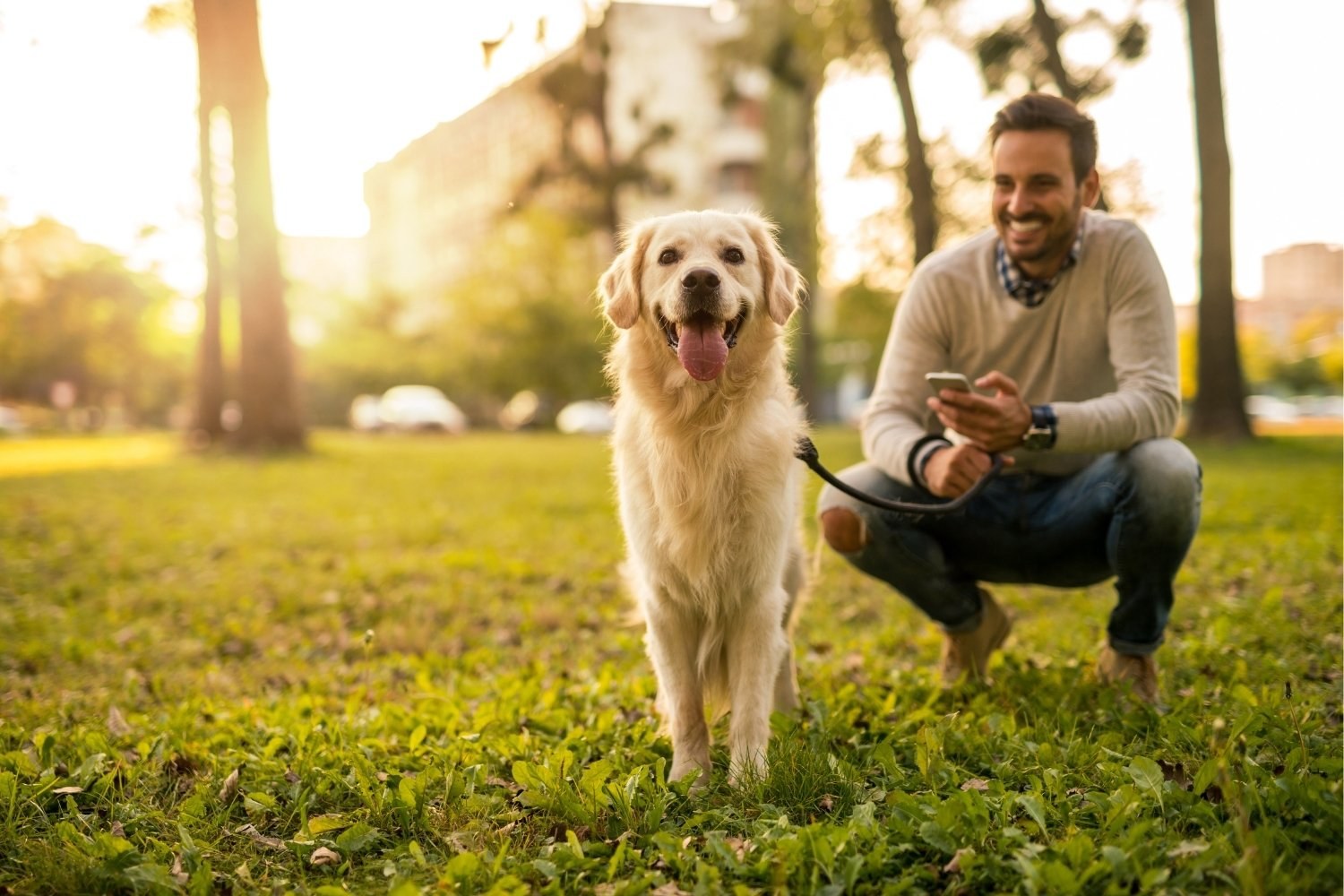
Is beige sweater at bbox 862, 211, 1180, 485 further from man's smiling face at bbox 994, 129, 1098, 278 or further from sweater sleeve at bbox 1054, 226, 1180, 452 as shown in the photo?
man's smiling face at bbox 994, 129, 1098, 278

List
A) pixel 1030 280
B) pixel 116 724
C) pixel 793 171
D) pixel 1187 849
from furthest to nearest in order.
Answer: pixel 793 171, pixel 1030 280, pixel 116 724, pixel 1187 849

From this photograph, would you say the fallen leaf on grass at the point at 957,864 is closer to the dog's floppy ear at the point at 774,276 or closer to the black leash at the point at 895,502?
the black leash at the point at 895,502

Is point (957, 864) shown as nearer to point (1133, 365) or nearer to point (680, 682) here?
point (680, 682)

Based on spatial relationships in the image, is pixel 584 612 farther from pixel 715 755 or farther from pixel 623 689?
pixel 715 755

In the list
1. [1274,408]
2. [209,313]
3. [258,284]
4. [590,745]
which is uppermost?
[209,313]

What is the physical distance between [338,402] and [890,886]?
4331 centimetres

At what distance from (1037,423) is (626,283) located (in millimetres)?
1338

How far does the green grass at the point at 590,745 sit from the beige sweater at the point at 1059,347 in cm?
84

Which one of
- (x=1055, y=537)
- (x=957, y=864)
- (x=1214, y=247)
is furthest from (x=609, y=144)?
(x=957, y=864)

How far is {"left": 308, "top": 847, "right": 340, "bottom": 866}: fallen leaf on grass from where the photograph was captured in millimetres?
2271

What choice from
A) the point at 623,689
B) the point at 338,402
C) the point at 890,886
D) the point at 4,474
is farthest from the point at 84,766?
the point at 338,402

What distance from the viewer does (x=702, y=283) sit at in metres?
2.84

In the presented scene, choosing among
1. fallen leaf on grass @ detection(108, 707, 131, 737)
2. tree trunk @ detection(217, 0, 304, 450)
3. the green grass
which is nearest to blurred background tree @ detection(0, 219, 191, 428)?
tree trunk @ detection(217, 0, 304, 450)

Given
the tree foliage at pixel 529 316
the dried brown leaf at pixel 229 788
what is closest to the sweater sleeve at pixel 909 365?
the dried brown leaf at pixel 229 788
